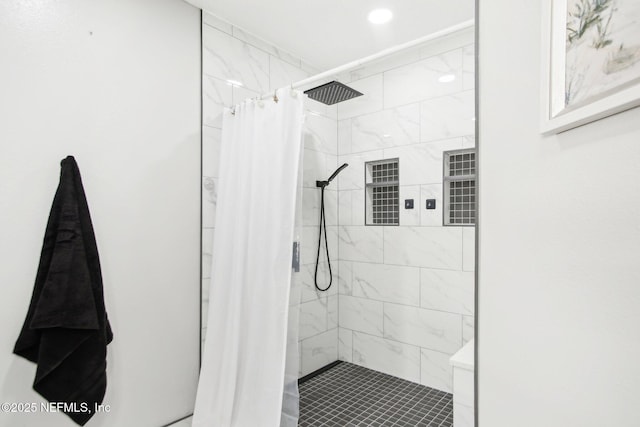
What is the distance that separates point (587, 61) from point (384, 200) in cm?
248

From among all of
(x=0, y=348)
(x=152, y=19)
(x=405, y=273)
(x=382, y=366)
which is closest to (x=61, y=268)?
(x=0, y=348)

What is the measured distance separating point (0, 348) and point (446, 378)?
270 cm

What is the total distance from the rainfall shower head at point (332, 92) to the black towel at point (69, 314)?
1373mm

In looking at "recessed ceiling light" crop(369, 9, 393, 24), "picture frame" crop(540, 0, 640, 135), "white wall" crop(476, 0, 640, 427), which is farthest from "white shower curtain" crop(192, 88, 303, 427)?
"picture frame" crop(540, 0, 640, 135)

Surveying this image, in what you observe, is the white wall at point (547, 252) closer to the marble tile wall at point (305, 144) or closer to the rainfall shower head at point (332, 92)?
the rainfall shower head at point (332, 92)

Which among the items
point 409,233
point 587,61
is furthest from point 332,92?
point 587,61

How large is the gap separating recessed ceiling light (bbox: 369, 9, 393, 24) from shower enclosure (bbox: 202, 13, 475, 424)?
285 millimetres

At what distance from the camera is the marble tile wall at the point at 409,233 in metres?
2.46

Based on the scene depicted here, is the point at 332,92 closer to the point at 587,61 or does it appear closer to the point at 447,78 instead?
the point at 447,78

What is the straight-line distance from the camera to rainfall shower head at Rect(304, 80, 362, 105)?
6.46 ft

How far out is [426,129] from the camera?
2.62 meters

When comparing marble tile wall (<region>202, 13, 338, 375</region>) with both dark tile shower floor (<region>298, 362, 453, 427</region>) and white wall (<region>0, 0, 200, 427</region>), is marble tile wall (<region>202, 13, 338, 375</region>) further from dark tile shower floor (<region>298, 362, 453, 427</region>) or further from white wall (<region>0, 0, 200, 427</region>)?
dark tile shower floor (<region>298, 362, 453, 427</region>)

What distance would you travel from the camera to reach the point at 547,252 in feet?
1.88

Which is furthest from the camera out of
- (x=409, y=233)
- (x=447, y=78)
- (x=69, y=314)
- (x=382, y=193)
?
(x=382, y=193)
